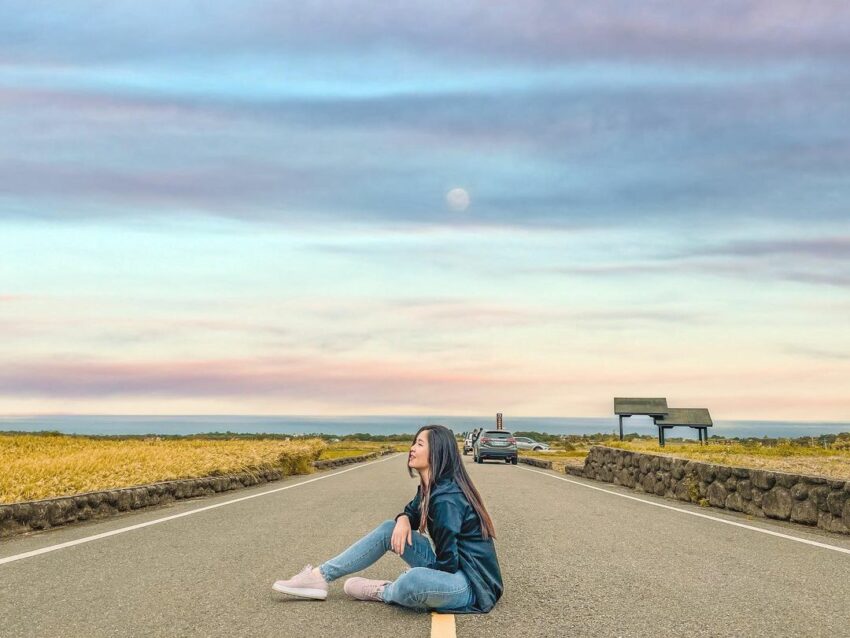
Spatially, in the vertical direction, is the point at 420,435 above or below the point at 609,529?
above

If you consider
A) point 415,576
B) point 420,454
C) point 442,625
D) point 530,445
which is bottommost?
point 442,625

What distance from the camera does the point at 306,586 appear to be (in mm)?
5957

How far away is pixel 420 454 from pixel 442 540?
0.59 metres

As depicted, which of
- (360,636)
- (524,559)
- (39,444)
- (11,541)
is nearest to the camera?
(360,636)

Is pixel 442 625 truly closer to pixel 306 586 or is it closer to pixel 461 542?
pixel 461 542

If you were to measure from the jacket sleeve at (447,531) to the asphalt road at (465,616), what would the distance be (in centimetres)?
44

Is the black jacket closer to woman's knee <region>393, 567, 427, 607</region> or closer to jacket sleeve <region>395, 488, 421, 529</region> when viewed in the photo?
jacket sleeve <region>395, 488, 421, 529</region>

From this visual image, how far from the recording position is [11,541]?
959 centimetres

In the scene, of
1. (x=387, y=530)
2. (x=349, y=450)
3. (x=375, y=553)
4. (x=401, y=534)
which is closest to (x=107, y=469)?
(x=375, y=553)

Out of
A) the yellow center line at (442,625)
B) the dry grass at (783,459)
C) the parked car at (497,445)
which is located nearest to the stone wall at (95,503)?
the yellow center line at (442,625)

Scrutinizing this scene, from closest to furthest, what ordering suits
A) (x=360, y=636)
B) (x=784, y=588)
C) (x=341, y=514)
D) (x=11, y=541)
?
(x=360, y=636)
(x=784, y=588)
(x=11, y=541)
(x=341, y=514)

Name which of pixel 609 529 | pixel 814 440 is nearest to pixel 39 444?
pixel 609 529

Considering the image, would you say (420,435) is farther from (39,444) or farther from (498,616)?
(39,444)

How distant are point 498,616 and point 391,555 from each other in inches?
116
